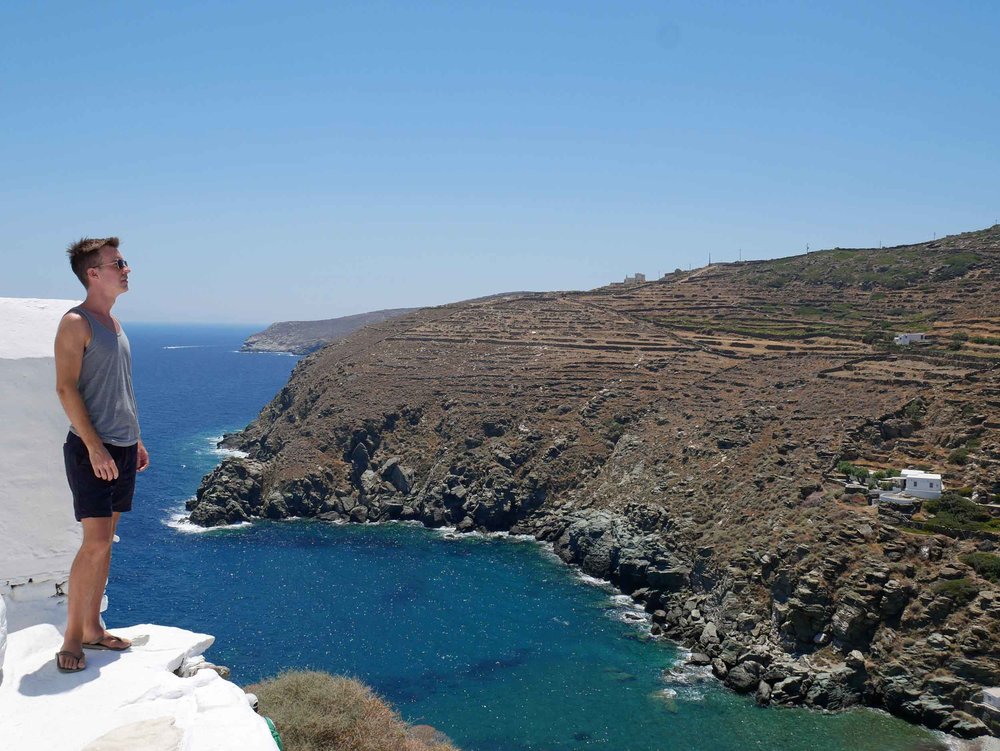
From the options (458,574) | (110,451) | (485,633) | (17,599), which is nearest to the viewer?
(110,451)

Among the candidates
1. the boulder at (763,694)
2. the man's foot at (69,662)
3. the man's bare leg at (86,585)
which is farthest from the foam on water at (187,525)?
the man's foot at (69,662)

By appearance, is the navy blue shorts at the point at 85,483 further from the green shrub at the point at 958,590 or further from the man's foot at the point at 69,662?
the green shrub at the point at 958,590

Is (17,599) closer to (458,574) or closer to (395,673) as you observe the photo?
(395,673)

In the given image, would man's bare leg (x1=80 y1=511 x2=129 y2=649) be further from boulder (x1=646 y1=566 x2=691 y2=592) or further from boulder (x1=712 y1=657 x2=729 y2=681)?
boulder (x1=646 y1=566 x2=691 y2=592)

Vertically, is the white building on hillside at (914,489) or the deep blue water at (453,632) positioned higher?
Result: the white building on hillside at (914,489)

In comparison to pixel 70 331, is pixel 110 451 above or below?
below

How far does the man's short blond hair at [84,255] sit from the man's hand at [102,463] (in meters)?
1.30

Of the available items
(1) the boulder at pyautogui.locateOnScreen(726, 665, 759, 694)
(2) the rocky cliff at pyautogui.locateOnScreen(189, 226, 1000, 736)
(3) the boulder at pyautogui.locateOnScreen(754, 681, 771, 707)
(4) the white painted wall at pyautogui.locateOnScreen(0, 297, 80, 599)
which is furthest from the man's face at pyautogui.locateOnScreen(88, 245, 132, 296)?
(1) the boulder at pyautogui.locateOnScreen(726, 665, 759, 694)

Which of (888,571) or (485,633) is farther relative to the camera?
(485,633)

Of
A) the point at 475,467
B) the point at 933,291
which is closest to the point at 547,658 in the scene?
the point at 475,467

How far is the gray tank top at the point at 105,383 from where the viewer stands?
5.61 metres

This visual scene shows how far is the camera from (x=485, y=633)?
35250 millimetres

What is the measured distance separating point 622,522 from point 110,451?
132ft

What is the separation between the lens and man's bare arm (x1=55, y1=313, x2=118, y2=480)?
5.41 metres
